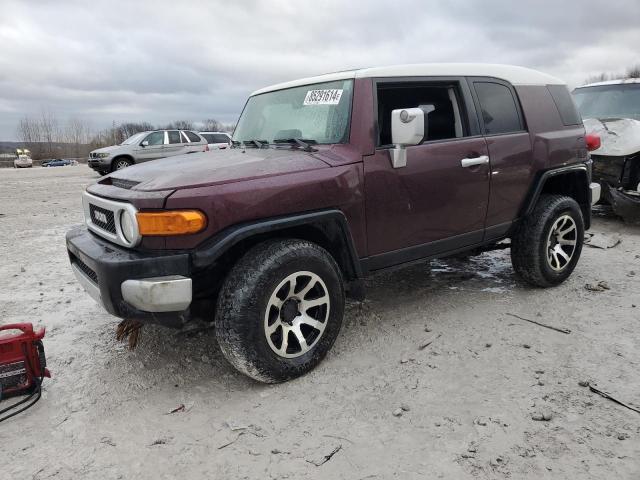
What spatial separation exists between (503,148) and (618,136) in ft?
13.0

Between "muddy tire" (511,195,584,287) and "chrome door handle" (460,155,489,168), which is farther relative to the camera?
"muddy tire" (511,195,584,287)

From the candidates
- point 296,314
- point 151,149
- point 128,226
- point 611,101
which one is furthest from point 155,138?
point 296,314

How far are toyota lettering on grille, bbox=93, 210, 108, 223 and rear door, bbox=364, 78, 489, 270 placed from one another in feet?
5.41

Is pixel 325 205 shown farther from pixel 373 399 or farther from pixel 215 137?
pixel 215 137

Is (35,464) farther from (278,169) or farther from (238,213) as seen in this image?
(278,169)

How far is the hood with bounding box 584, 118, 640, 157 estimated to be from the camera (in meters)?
6.43

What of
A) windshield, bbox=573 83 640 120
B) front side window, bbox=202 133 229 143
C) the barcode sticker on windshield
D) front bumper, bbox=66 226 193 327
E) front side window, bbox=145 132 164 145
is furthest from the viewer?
front side window, bbox=202 133 229 143

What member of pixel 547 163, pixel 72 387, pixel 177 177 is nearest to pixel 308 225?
pixel 177 177

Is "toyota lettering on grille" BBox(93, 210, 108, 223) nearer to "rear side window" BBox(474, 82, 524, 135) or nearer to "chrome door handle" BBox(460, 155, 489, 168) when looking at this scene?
"chrome door handle" BBox(460, 155, 489, 168)

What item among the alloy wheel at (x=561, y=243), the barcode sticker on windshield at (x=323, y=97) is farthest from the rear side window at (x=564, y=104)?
the barcode sticker on windshield at (x=323, y=97)

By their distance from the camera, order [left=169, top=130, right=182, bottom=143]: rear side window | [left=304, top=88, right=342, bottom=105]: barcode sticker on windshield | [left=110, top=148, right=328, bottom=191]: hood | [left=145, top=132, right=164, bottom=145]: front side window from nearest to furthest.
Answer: [left=110, top=148, right=328, bottom=191]: hood
[left=304, top=88, right=342, bottom=105]: barcode sticker on windshield
[left=145, top=132, right=164, bottom=145]: front side window
[left=169, top=130, right=182, bottom=143]: rear side window

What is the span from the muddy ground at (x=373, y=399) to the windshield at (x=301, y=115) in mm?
1505

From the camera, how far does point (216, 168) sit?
2.81 m

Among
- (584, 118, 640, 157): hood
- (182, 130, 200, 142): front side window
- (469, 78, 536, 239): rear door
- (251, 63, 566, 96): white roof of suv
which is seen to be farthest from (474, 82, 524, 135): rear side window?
(182, 130, 200, 142): front side window
